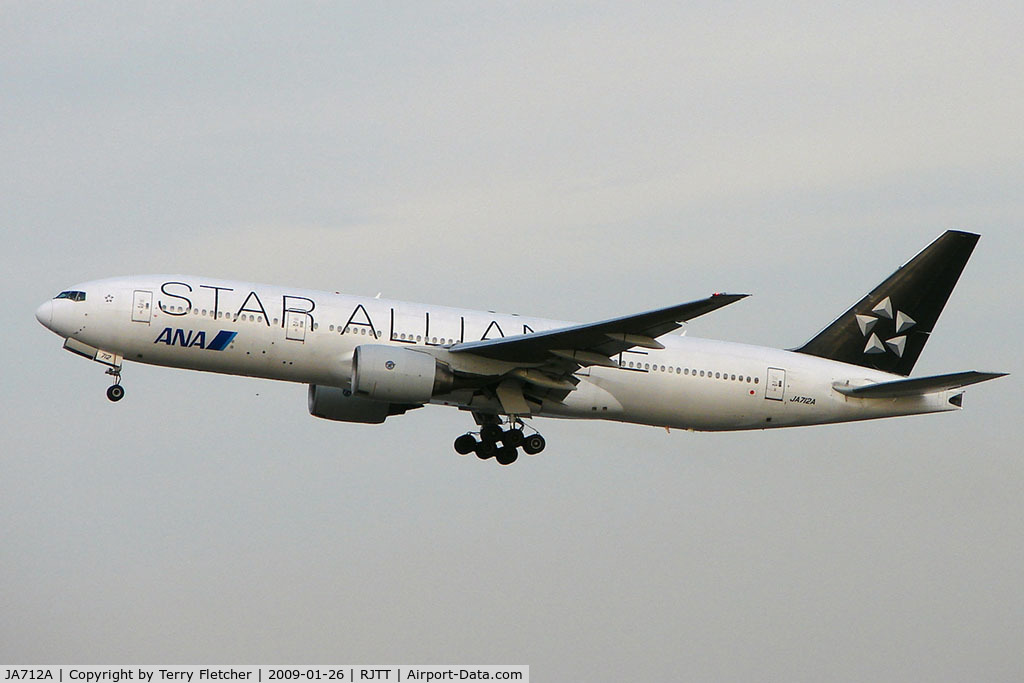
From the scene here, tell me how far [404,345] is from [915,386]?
14.5m

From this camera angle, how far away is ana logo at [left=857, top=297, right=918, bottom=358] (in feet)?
143

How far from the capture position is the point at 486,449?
41.2 m

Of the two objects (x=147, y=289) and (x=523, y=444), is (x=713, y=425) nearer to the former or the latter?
(x=523, y=444)

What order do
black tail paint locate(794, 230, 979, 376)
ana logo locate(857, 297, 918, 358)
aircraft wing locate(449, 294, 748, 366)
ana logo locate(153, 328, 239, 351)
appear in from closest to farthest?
aircraft wing locate(449, 294, 748, 366)
ana logo locate(153, 328, 239, 351)
black tail paint locate(794, 230, 979, 376)
ana logo locate(857, 297, 918, 358)

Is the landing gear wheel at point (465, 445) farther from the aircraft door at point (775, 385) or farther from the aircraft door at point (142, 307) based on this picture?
the aircraft door at point (142, 307)

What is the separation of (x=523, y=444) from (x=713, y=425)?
5.45 meters

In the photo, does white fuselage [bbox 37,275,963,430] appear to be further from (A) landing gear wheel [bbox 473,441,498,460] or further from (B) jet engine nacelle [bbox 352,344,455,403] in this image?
(A) landing gear wheel [bbox 473,441,498,460]

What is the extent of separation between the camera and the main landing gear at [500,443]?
40344 millimetres

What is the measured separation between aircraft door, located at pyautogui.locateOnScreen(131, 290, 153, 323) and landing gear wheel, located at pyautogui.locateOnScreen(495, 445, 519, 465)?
10520 mm

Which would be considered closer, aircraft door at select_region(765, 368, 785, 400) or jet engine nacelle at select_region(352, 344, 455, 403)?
jet engine nacelle at select_region(352, 344, 455, 403)

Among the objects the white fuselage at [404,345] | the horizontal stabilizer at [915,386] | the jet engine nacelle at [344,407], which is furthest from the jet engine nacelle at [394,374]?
the horizontal stabilizer at [915,386]

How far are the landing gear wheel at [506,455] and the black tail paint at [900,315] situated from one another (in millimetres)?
9408

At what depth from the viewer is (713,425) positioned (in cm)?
4094

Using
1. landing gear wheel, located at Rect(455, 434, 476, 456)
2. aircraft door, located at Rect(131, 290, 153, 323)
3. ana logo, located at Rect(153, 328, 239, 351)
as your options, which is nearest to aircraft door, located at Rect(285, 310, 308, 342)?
ana logo, located at Rect(153, 328, 239, 351)
